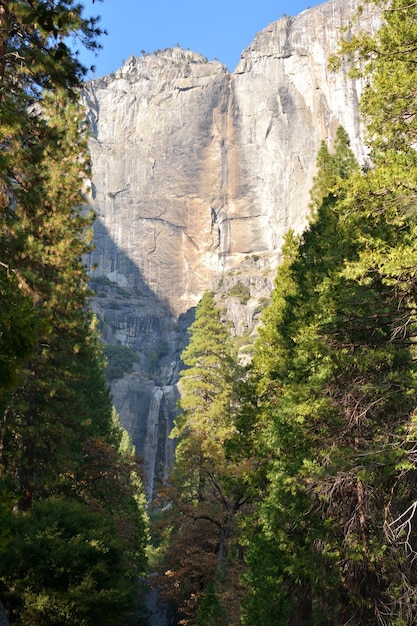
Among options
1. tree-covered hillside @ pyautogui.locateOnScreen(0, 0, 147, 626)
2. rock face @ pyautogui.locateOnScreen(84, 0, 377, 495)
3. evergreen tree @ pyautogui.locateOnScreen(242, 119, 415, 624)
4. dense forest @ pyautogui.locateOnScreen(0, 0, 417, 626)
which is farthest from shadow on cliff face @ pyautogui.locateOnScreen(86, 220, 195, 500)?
evergreen tree @ pyautogui.locateOnScreen(242, 119, 415, 624)

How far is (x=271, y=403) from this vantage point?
14883 mm

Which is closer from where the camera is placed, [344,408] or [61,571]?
[344,408]

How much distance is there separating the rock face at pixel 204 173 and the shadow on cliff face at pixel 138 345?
296mm

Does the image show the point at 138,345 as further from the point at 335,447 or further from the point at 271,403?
the point at 335,447

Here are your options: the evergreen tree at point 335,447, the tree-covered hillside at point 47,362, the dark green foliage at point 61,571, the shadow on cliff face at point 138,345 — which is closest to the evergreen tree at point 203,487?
the tree-covered hillside at point 47,362

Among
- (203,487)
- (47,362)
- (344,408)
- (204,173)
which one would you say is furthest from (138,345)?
(344,408)

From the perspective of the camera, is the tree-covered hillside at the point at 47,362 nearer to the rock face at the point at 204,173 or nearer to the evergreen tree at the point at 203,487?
the evergreen tree at the point at 203,487

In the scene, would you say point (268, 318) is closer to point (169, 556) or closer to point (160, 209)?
point (169, 556)

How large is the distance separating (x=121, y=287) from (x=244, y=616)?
98.1 m

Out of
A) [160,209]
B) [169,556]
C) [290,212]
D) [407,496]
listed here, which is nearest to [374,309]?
[407,496]

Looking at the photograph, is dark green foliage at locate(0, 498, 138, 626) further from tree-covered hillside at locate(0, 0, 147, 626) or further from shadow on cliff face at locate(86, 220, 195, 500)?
shadow on cliff face at locate(86, 220, 195, 500)

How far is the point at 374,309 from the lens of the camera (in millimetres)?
8914

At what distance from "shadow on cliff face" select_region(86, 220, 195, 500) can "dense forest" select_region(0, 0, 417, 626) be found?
175ft

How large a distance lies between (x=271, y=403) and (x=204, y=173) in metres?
103
